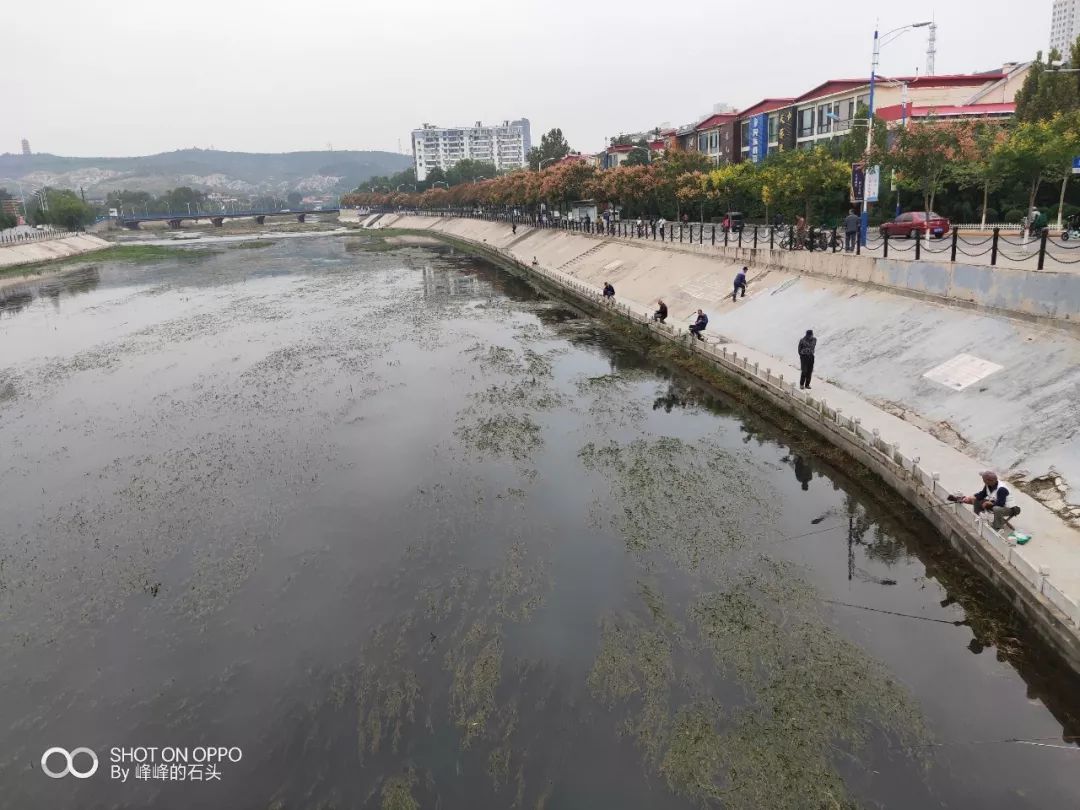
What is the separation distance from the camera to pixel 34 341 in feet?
140

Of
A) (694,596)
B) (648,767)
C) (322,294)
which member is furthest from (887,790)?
(322,294)

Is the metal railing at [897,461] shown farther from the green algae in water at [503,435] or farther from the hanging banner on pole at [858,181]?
the hanging banner on pole at [858,181]

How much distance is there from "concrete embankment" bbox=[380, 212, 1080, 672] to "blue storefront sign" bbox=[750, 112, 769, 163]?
165 ft

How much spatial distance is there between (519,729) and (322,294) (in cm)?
5318

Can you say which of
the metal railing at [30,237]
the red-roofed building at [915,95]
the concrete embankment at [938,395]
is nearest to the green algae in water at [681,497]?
the concrete embankment at [938,395]

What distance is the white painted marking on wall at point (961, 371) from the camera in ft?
65.2

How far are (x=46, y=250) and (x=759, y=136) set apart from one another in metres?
101

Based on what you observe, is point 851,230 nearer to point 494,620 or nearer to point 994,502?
point 994,502

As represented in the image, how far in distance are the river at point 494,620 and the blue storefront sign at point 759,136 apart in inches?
2480

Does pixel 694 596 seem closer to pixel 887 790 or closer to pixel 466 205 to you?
pixel 887 790

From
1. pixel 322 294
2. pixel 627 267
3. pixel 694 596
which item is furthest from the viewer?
pixel 322 294

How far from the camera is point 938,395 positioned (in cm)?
2009

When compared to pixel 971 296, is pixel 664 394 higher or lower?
lower

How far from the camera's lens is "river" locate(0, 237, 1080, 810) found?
10.0 m
